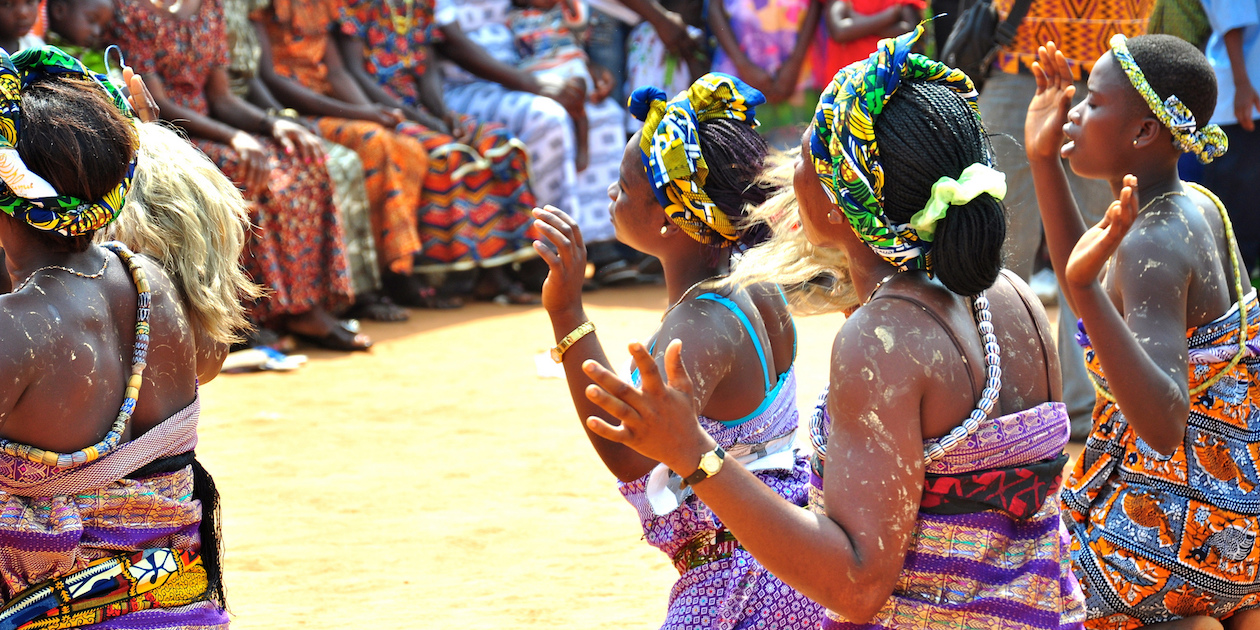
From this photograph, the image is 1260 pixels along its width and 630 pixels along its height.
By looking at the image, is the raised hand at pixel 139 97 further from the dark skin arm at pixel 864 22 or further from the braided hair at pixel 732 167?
the dark skin arm at pixel 864 22

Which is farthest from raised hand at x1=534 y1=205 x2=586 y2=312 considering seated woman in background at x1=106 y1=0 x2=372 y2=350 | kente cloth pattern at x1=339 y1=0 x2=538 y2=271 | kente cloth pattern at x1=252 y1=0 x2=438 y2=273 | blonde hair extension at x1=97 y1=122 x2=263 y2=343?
kente cloth pattern at x1=339 y1=0 x2=538 y2=271

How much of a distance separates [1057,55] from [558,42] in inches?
287

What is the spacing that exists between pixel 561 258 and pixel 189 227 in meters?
0.85

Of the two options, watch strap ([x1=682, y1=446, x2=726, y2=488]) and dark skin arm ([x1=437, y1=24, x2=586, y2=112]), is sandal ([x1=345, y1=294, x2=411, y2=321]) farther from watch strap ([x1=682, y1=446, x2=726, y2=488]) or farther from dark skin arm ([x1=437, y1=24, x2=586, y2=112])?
watch strap ([x1=682, y1=446, x2=726, y2=488])

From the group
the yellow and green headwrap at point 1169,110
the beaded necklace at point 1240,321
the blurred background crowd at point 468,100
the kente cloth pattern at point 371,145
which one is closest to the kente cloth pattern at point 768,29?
the blurred background crowd at point 468,100

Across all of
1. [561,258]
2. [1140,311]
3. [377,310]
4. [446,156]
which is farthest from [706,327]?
[446,156]

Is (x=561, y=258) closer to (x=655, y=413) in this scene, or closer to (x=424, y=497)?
(x=655, y=413)

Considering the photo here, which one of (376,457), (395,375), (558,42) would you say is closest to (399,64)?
(558,42)

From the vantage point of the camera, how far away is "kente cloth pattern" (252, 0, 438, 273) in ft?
27.7

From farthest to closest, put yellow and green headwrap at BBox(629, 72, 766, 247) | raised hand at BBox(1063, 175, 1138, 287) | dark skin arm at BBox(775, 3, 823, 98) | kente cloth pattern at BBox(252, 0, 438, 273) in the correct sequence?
1. dark skin arm at BBox(775, 3, 823, 98)
2. kente cloth pattern at BBox(252, 0, 438, 273)
3. yellow and green headwrap at BBox(629, 72, 766, 247)
4. raised hand at BBox(1063, 175, 1138, 287)

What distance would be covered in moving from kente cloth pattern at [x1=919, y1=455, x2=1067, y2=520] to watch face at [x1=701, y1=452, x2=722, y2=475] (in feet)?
1.39

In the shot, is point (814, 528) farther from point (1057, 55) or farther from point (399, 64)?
point (399, 64)

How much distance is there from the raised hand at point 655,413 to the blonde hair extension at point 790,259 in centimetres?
75

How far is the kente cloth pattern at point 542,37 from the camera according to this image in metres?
10.0
